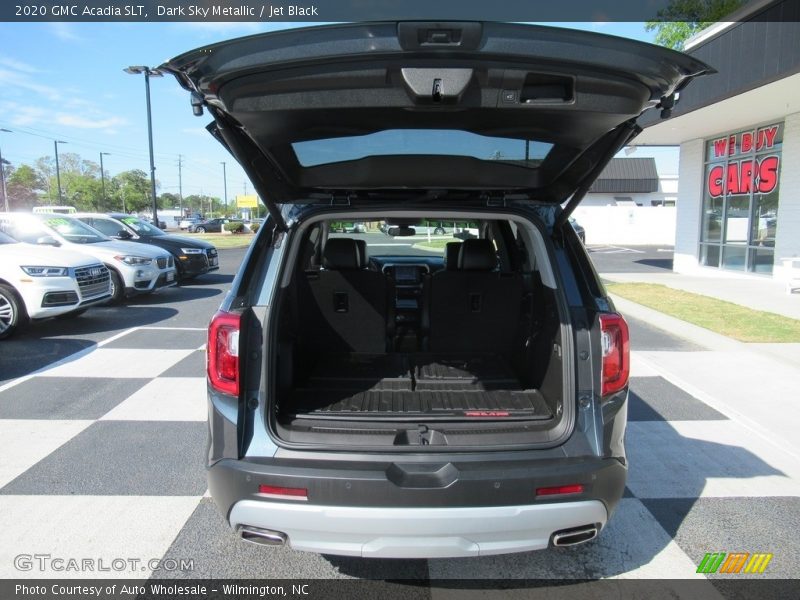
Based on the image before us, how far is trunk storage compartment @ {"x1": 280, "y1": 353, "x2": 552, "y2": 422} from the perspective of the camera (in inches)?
102

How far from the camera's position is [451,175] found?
267cm

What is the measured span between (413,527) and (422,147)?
158cm

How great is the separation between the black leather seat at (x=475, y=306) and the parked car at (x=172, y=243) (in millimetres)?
9217

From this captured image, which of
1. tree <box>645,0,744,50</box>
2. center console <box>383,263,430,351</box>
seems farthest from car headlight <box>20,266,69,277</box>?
tree <box>645,0,744,50</box>

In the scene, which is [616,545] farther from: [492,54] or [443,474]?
[492,54]

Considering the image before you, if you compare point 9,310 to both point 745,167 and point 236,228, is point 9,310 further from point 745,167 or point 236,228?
point 236,228

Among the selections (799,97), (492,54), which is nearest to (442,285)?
(492,54)

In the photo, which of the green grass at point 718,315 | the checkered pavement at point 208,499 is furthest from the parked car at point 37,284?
the green grass at point 718,315

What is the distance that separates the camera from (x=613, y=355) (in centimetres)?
237

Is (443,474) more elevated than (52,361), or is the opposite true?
(443,474)

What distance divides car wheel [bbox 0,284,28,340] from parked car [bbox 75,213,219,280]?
4.84 meters

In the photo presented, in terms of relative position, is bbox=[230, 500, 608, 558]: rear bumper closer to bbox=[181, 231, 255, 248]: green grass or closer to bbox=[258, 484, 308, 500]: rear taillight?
bbox=[258, 484, 308, 500]: rear taillight

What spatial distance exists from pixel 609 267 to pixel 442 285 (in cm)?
1453

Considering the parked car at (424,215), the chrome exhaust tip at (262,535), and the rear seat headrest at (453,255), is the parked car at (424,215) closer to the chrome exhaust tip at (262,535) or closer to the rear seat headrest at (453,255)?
the chrome exhaust tip at (262,535)
